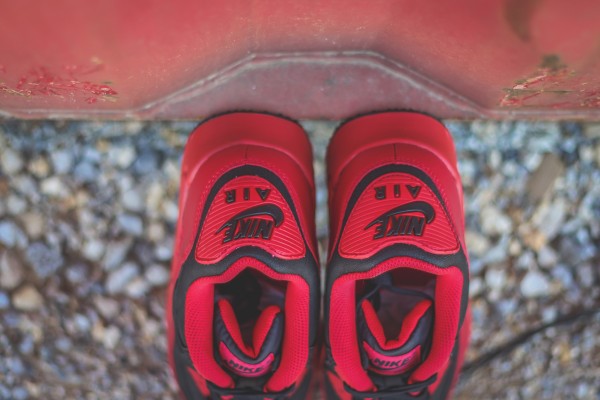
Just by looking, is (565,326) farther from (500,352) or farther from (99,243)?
(99,243)

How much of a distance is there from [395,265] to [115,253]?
1.73ft

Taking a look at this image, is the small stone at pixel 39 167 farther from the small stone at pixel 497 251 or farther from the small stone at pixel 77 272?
the small stone at pixel 497 251

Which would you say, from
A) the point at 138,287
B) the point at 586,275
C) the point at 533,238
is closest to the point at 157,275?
the point at 138,287

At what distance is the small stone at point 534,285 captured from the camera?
3.43 ft

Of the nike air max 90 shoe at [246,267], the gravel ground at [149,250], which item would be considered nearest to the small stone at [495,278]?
the gravel ground at [149,250]

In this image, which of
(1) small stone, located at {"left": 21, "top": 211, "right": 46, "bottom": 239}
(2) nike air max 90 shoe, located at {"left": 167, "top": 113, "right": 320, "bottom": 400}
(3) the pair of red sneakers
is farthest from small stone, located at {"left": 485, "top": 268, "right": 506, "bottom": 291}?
(1) small stone, located at {"left": 21, "top": 211, "right": 46, "bottom": 239}

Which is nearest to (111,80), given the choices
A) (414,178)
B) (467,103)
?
(414,178)

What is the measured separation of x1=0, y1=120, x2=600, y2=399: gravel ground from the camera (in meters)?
1.00

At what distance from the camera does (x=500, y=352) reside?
1.07 m

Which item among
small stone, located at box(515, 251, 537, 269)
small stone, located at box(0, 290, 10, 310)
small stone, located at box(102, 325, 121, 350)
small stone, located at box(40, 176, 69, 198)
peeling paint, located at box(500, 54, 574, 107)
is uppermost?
peeling paint, located at box(500, 54, 574, 107)

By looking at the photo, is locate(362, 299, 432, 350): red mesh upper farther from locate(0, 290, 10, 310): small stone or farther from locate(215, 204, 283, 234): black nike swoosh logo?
locate(0, 290, 10, 310): small stone

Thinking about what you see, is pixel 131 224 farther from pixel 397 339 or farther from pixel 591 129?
pixel 591 129

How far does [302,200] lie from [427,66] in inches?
11.9

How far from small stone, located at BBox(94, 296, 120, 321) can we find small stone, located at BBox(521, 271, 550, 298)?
744 mm
